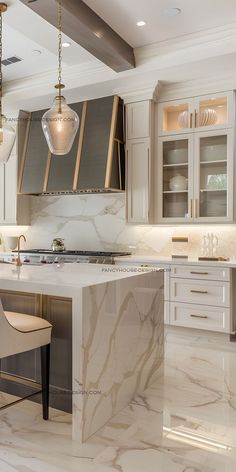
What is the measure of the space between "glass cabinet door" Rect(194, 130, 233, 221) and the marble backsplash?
10.3 inches

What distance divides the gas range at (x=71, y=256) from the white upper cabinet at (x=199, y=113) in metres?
1.65

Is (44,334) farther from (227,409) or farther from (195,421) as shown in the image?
(227,409)

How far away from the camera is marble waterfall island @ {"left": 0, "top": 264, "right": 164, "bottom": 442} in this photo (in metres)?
2.00

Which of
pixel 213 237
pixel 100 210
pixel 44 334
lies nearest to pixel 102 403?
pixel 44 334

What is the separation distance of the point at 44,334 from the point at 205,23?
10.8 feet

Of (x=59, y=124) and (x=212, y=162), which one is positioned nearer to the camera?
(x=59, y=124)

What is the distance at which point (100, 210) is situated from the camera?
5348 mm

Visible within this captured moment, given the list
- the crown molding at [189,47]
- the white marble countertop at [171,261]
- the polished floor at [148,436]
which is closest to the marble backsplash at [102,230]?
the white marble countertop at [171,261]

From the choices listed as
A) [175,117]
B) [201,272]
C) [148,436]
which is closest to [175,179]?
[175,117]

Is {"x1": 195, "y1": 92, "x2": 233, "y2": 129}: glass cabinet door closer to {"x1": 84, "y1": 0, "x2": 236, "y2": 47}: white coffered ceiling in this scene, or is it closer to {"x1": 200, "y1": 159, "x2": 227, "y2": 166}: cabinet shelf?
{"x1": 200, "y1": 159, "x2": 227, "y2": 166}: cabinet shelf

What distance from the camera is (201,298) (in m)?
4.05

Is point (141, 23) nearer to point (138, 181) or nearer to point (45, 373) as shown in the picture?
point (138, 181)

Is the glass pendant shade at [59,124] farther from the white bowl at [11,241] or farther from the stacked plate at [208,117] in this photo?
the white bowl at [11,241]

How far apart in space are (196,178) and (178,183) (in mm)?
260
